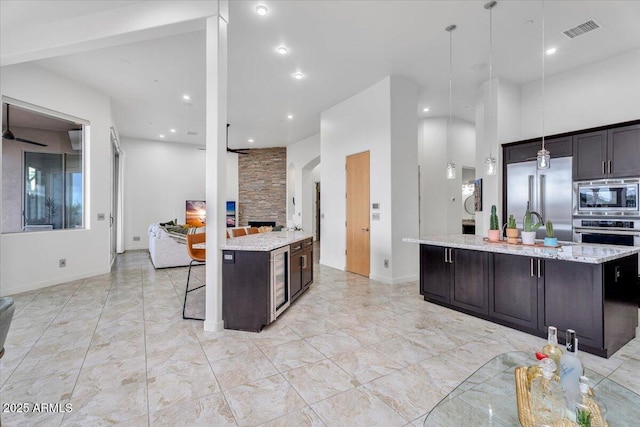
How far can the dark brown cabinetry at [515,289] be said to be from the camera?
115 inches

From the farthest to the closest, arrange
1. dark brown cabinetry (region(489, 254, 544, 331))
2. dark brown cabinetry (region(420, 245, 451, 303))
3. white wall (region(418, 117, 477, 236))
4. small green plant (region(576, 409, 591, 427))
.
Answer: white wall (region(418, 117, 477, 236)) < dark brown cabinetry (region(420, 245, 451, 303)) < dark brown cabinetry (region(489, 254, 544, 331)) < small green plant (region(576, 409, 591, 427))

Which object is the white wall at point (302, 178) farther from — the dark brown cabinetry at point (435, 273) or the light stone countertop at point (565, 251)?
the light stone countertop at point (565, 251)

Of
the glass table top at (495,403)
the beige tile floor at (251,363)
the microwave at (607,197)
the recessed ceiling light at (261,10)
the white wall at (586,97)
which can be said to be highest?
the recessed ceiling light at (261,10)

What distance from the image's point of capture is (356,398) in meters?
1.98

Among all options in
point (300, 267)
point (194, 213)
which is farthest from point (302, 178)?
point (300, 267)

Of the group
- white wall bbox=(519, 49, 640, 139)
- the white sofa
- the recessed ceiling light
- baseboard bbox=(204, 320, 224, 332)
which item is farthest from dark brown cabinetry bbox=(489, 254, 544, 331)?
the white sofa

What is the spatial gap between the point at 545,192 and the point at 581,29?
84.8 inches

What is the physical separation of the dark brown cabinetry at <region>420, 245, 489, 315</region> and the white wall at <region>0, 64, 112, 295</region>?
5892mm

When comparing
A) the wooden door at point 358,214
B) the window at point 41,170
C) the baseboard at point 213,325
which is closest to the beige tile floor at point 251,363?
the baseboard at point 213,325

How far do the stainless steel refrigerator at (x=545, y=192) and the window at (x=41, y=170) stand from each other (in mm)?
7633

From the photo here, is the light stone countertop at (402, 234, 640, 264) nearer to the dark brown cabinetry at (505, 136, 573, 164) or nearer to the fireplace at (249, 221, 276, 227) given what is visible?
the dark brown cabinetry at (505, 136, 573, 164)

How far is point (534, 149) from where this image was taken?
4.59m

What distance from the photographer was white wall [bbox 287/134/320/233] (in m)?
9.17

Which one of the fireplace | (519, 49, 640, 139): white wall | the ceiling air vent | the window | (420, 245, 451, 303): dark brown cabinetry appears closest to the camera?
the ceiling air vent
